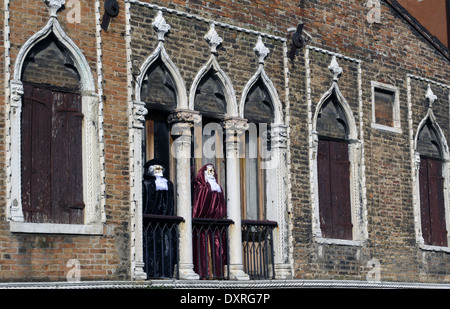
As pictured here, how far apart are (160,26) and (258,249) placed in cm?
377

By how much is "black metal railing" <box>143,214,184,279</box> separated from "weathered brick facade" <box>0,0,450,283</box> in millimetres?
356

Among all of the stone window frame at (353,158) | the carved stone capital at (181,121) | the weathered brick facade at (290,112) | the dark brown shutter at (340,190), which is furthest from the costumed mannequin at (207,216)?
the dark brown shutter at (340,190)

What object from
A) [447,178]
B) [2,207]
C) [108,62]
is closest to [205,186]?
[108,62]

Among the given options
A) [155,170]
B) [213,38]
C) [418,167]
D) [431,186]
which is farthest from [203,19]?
[431,186]

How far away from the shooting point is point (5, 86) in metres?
13.0

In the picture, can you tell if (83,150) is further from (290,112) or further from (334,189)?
(334,189)

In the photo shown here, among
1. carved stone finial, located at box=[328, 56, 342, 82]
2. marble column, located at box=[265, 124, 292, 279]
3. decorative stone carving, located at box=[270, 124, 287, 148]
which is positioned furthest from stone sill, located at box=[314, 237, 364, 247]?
carved stone finial, located at box=[328, 56, 342, 82]

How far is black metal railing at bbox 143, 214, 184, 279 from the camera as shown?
14391 mm

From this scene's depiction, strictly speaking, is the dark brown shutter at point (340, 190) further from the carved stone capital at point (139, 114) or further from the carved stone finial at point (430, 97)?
the carved stone capital at point (139, 114)

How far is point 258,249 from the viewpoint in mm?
16078

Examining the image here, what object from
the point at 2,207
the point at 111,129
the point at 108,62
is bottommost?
the point at 2,207

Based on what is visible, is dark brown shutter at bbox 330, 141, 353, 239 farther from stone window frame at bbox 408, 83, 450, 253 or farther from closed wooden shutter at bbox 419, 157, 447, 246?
closed wooden shutter at bbox 419, 157, 447, 246

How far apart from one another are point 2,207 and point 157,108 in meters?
3.11
